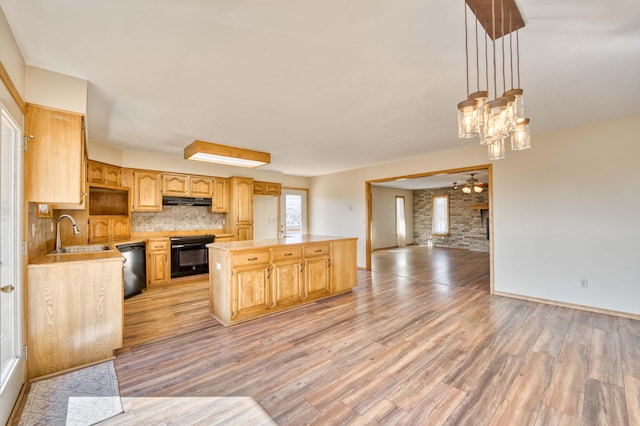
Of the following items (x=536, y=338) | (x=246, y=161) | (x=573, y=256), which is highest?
(x=246, y=161)

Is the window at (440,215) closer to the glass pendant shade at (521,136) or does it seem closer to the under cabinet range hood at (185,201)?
the under cabinet range hood at (185,201)

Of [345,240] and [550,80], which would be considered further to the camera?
[345,240]

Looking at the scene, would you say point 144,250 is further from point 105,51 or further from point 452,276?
point 452,276

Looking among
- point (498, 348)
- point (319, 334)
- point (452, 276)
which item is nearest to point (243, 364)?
point (319, 334)

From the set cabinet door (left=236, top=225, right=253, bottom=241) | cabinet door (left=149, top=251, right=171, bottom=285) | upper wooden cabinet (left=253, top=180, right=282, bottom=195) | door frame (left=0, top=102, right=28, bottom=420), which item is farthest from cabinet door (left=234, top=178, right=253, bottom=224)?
door frame (left=0, top=102, right=28, bottom=420)

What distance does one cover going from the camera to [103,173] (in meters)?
4.44

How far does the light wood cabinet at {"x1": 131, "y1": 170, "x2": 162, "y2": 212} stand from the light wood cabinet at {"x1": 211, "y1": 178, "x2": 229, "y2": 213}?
40.9 inches

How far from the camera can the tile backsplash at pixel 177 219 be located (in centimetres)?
514

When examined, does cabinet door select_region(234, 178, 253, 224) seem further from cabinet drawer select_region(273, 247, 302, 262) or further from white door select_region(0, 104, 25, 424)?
white door select_region(0, 104, 25, 424)

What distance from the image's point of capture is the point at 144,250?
4.79m

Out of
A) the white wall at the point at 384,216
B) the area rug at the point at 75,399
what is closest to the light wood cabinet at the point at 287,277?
the area rug at the point at 75,399

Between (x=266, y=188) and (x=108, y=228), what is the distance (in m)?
3.28

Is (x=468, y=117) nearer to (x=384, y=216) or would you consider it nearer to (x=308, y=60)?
(x=308, y=60)

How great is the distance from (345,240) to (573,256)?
3.17 metres
